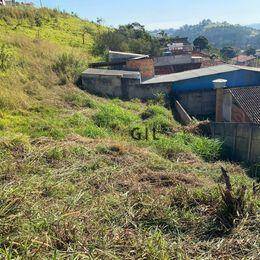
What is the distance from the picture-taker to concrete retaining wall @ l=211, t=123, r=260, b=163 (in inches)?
415

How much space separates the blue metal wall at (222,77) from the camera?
1781cm

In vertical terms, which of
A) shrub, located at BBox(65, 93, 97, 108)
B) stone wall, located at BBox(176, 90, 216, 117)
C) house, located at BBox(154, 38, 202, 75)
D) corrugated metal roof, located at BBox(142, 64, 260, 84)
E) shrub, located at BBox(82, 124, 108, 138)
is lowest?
stone wall, located at BBox(176, 90, 216, 117)

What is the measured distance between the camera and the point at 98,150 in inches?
304

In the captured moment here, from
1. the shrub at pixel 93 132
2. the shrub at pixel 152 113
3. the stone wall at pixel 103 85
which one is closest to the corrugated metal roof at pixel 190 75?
the stone wall at pixel 103 85

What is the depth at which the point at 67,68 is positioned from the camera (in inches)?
609

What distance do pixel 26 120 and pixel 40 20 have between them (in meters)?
18.7

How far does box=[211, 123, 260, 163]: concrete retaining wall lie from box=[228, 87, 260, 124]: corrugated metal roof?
2.85 m

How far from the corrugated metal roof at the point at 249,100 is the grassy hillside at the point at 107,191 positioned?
135 inches

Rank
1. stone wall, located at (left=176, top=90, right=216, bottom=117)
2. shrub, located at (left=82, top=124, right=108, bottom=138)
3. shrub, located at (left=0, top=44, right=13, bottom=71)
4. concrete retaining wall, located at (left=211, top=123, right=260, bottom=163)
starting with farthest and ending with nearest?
stone wall, located at (left=176, top=90, right=216, bottom=117)
shrub, located at (left=0, top=44, right=13, bottom=71)
concrete retaining wall, located at (left=211, top=123, right=260, bottom=163)
shrub, located at (left=82, top=124, right=108, bottom=138)

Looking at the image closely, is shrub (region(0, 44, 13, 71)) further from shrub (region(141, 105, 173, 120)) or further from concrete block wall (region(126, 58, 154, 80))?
concrete block wall (region(126, 58, 154, 80))

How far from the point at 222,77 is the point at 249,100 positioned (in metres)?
4.51

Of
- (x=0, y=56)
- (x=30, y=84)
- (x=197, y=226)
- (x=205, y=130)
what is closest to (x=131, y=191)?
(x=197, y=226)

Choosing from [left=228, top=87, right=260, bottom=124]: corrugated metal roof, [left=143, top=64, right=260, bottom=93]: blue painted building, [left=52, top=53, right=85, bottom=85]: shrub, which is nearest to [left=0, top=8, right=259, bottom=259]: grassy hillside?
[left=52, top=53, right=85, bottom=85]: shrub

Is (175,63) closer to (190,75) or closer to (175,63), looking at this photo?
(175,63)
